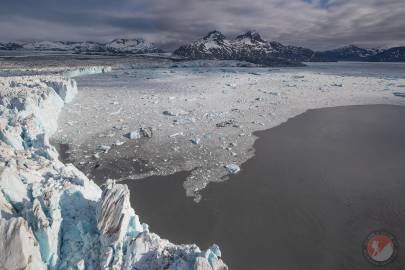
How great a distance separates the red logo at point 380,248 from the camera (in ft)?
20.8

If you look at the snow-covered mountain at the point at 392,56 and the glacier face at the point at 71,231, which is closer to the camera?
the glacier face at the point at 71,231

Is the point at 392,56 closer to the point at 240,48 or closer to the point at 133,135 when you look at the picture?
the point at 240,48

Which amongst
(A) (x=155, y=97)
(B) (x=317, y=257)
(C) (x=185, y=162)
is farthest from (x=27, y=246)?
(A) (x=155, y=97)

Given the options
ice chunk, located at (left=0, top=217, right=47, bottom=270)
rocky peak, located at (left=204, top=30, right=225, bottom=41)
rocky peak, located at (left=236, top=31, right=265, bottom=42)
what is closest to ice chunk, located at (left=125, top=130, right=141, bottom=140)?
ice chunk, located at (left=0, top=217, right=47, bottom=270)

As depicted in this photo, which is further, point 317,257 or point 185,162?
point 185,162

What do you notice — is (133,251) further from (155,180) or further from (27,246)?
(155,180)

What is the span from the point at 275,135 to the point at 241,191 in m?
5.78

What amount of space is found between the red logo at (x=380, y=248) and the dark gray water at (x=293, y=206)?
136 mm

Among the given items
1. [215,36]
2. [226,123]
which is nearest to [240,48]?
[215,36]

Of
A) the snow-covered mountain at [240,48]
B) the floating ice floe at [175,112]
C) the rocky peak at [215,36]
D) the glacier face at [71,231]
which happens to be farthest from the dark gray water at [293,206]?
the rocky peak at [215,36]

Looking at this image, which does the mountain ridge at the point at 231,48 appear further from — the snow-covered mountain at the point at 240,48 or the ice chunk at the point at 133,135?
the ice chunk at the point at 133,135

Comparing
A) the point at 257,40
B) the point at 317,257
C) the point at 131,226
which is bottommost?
the point at 317,257

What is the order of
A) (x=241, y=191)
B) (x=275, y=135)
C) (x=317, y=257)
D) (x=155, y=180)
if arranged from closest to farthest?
(x=317, y=257) < (x=241, y=191) < (x=155, y=180) < (x=275, y=135)

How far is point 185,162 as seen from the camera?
10.7 m
